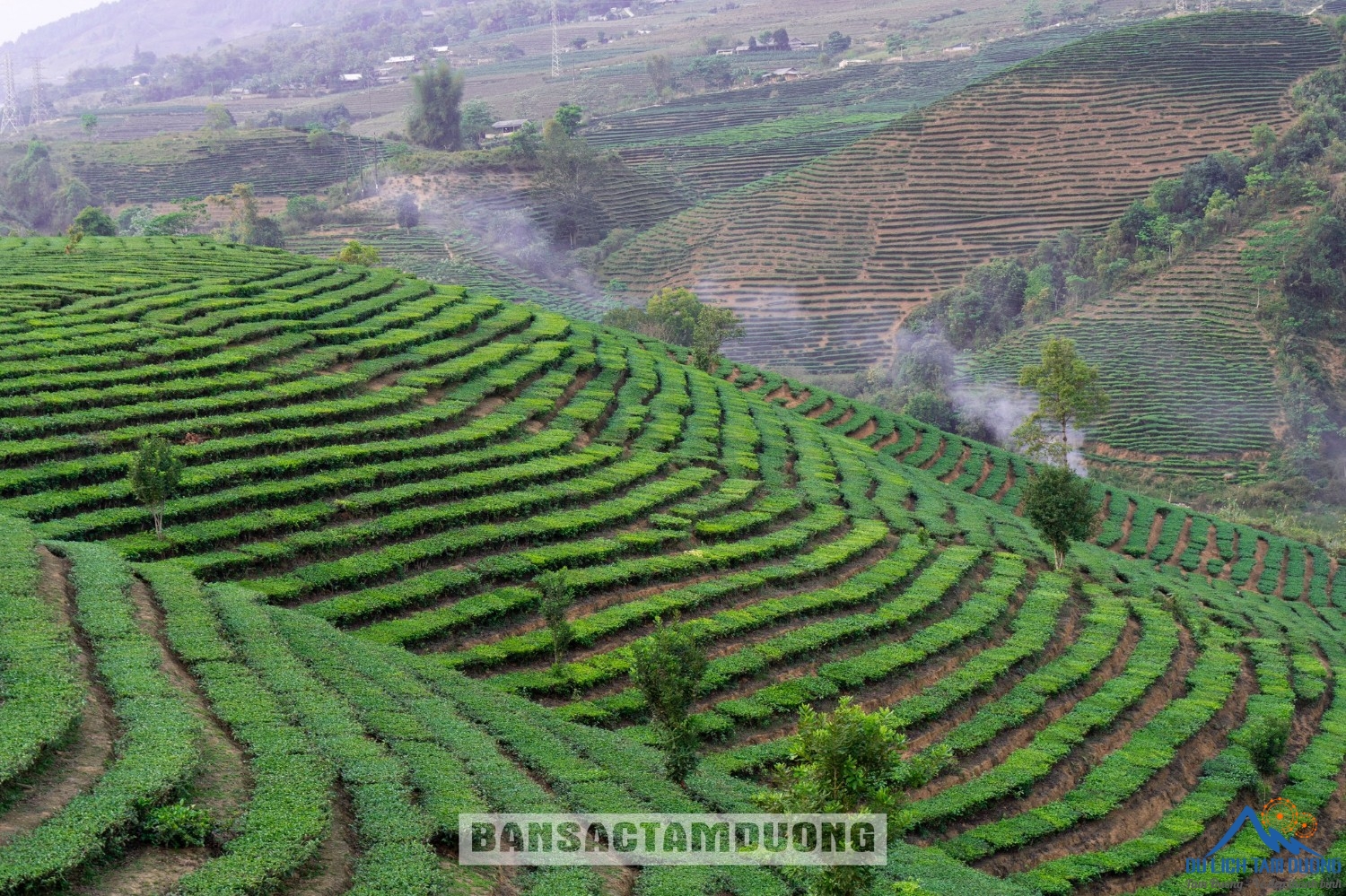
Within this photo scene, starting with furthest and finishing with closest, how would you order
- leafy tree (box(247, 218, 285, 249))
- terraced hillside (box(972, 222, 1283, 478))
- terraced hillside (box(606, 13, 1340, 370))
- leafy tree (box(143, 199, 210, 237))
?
terraced hillside (box(606, 13, 1340, 370)), leafy tree (box(247, 218, 285, 249)), leafy tree (box(143, 199, 210, 237)), terraced hillside (box(972, 222, 1283, 478))

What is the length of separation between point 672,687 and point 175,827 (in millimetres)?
7373

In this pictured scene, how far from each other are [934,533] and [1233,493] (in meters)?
28.1

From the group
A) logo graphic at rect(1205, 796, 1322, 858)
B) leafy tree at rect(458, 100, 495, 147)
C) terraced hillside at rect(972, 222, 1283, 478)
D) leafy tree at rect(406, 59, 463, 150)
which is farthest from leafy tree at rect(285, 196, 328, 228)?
logo graphic at rect(1205, 796, 1322, 858)

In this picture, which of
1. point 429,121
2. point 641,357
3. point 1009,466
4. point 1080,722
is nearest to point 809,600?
point 1080,722

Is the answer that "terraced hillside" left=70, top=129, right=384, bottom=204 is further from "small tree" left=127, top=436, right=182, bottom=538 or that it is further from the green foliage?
the green foliage

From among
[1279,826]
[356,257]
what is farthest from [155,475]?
[356,257]

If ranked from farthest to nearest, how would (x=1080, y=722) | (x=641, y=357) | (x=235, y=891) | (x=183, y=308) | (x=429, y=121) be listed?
(x=429, y=121) < (x=641, y=357) < (x=183, y=308) < (x=1080, y=722) < (x=235, y=891)

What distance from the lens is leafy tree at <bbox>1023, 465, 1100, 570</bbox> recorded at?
31.7 meters

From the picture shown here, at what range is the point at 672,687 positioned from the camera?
17.0 meters

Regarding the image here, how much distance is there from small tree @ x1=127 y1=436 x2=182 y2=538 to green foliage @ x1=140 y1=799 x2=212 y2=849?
10414 millimetres

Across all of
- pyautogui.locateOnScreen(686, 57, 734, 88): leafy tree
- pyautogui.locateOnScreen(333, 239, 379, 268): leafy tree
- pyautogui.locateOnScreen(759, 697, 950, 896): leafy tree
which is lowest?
pyautogui.locateOnScreen(759, 697, 950, 896): leafy tree

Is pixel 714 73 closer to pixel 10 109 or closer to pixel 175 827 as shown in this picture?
pixel 10 109

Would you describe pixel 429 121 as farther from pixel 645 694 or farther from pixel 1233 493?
pixel 645 694

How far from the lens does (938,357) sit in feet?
232
